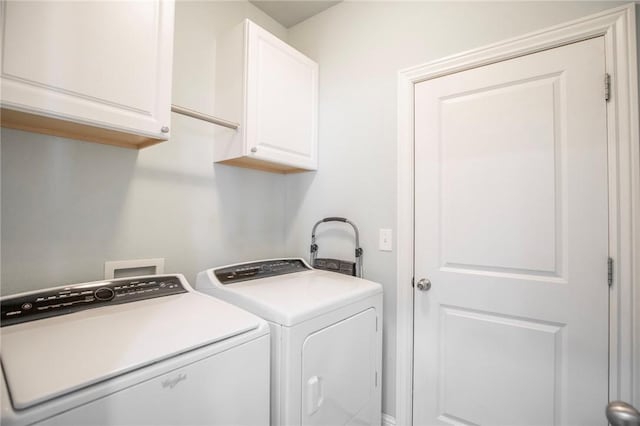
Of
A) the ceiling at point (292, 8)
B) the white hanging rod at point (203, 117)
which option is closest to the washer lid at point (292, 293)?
the white hanging rod at point (203, 117)

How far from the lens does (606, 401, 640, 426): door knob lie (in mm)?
528

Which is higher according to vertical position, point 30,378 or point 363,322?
point 30,378

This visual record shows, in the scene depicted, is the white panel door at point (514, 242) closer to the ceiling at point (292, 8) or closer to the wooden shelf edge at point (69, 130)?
the ceiling at point (292, 8)

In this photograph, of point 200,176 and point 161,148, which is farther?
point 200,176

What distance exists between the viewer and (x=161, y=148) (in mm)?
1584

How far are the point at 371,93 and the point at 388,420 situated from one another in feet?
6.62

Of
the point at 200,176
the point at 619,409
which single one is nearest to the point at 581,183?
the point at 619,409

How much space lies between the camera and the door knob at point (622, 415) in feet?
1.73

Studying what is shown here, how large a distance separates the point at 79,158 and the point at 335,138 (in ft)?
4.66

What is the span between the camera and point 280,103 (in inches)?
71.7

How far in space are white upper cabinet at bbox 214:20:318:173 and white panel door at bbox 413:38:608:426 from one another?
757 mm

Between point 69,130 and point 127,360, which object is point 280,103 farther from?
point 127,360

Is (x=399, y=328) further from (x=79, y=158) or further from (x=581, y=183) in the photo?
(x=79, y=158)

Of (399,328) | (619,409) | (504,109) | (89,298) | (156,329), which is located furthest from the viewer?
(399,328)
